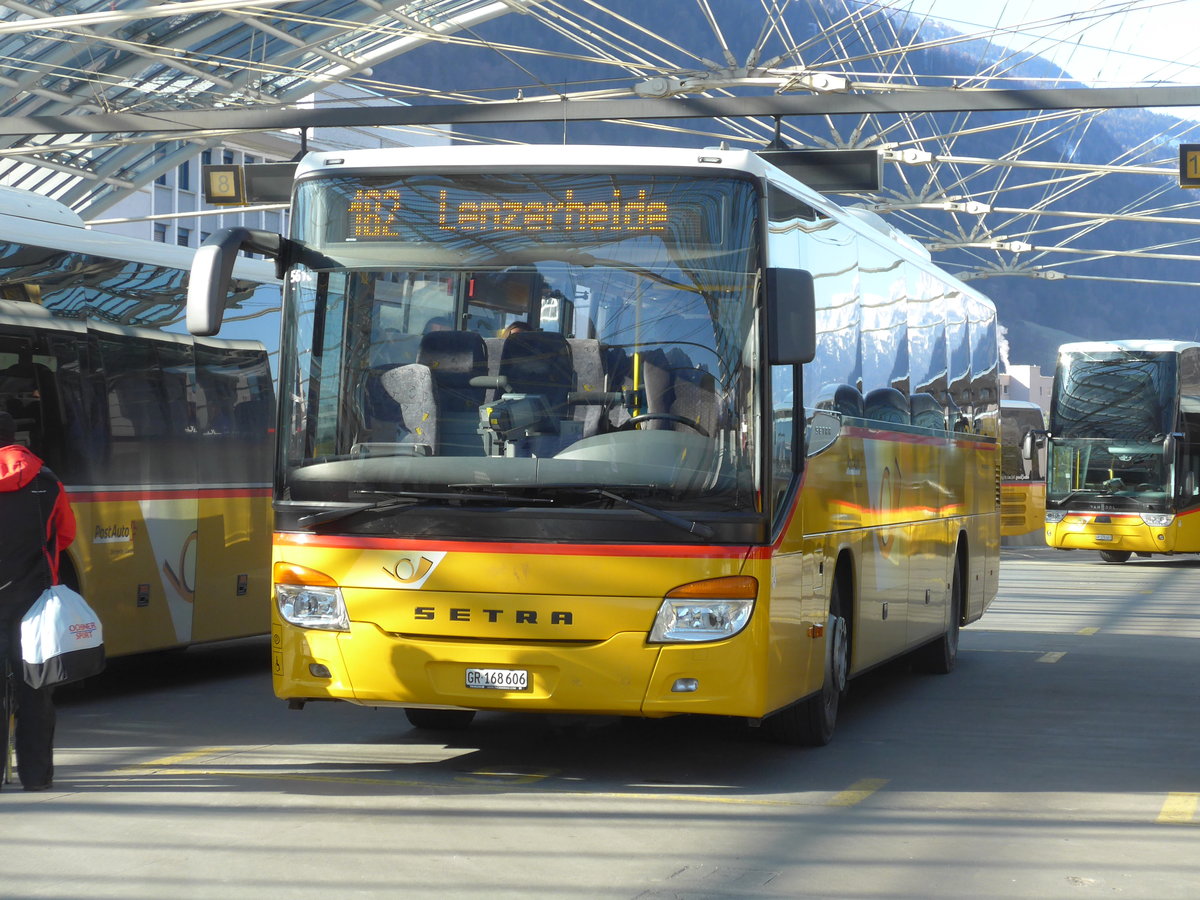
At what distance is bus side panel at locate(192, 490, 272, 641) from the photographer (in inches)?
500

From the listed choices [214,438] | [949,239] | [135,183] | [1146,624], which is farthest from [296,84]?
[214,438]

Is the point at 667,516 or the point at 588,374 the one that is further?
A: the point at 588,374

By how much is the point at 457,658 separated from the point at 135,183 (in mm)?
32064

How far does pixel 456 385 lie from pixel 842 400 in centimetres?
273

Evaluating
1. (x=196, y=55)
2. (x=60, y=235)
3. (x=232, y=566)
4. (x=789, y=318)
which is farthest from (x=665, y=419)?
(x=196, y=55)

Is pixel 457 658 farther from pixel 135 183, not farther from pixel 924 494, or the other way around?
pixel 135 183

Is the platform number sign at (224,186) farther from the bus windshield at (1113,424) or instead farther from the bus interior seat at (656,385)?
the bus windshield at (1113,424)

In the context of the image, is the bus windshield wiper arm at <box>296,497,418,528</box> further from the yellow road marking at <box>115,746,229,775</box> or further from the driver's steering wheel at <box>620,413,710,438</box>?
the yellow road marking at <box>115,746,229,775</box>

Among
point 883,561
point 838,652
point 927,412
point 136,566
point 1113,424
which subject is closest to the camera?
point 838,652

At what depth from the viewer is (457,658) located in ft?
27.0

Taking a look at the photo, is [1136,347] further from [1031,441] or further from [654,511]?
[654,511]

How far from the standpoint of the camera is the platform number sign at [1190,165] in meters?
20.0

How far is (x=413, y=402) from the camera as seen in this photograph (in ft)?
27.0

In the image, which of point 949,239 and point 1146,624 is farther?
point 949,239
